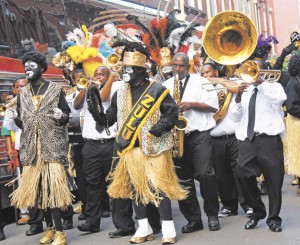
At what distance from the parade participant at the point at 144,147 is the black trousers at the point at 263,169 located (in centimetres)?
68

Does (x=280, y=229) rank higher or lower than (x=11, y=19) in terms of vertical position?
lower

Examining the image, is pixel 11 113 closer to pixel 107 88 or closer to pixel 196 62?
pixel 107 88

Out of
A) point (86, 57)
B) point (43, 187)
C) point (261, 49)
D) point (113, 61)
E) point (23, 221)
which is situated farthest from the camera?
point (261, 49)

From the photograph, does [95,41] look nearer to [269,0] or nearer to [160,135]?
[160,135]

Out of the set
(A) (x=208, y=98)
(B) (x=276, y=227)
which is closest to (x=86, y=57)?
(A) (x=208, y=98)

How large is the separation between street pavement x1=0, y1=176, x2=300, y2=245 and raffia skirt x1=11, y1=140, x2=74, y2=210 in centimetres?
57

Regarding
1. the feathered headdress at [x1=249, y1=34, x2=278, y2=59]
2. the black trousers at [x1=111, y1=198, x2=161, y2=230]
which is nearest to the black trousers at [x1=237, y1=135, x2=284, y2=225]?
the black trousers at [x1=111, y1=198, x2=161, y2=230]

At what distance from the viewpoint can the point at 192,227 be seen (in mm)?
8211

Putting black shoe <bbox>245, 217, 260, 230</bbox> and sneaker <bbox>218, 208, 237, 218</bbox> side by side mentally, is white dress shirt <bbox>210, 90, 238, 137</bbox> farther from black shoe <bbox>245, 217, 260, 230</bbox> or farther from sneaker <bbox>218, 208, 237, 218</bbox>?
black shoe <bbox>245, 217, 260, 230</bbox>

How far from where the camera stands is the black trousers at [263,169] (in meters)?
7.80

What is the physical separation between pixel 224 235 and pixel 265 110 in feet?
4.23

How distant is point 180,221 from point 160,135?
1912mm

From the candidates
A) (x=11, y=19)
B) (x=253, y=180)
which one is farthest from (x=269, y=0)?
(x=253, y=180)

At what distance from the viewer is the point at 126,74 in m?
7.77
